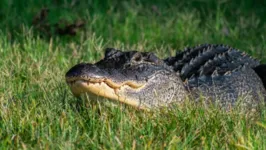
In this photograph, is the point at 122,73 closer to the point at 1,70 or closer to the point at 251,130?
Result: the point at 251,130

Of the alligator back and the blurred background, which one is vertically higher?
the blurred background

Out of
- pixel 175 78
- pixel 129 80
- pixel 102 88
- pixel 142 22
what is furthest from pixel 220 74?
pixel 142 22

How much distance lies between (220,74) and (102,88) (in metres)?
1.48

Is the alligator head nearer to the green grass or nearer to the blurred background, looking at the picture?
the green grass

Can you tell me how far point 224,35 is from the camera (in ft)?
27.0

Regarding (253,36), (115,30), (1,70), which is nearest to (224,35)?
(253,36)

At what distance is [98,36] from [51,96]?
2.73 metres

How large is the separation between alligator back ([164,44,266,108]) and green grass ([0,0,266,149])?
0.35 meters

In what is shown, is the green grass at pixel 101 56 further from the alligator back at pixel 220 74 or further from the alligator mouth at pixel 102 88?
the alligator back at pixel 220 74

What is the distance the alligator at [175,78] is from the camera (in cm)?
477

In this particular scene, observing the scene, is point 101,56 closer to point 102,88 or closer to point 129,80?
point 129,80

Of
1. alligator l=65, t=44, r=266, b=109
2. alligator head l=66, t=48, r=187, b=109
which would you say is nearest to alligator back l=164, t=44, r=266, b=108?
A: alligator l=65, t=44, r=266, b=109

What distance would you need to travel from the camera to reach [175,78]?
17.6 feet

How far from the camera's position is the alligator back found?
222 inches
